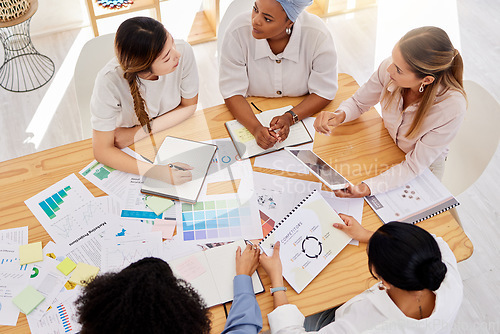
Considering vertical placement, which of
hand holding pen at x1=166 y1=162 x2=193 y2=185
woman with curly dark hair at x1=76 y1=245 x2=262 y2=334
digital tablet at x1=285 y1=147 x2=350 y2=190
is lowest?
digital tablet at x1=285 y1=147 x2=350 y2=190

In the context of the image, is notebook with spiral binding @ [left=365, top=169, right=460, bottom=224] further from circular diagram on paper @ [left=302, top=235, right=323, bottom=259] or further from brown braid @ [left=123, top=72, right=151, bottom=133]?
brown braid @ [left=123, top=72, right=151, bottom=133]

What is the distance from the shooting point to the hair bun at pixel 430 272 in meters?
1.18

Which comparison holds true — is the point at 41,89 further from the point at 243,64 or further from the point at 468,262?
the point at 468,262

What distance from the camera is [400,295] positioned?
1272 millimetres

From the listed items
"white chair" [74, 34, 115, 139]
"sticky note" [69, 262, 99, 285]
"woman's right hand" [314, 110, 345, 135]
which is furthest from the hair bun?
"white chair" [74, 34, 115, 139]

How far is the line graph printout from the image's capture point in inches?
56.5

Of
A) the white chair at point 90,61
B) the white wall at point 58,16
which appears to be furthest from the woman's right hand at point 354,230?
the white wall at point 58,16

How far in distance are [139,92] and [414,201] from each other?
114cm

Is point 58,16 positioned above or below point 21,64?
above

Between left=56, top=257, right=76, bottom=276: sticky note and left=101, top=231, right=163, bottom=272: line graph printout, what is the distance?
0.10 m

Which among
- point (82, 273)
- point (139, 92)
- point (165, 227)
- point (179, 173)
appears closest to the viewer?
point (82, 273)

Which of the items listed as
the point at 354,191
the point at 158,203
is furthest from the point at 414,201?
the point at 158,203

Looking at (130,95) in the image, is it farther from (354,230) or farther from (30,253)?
(354,230)

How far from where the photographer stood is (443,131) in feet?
5.24
